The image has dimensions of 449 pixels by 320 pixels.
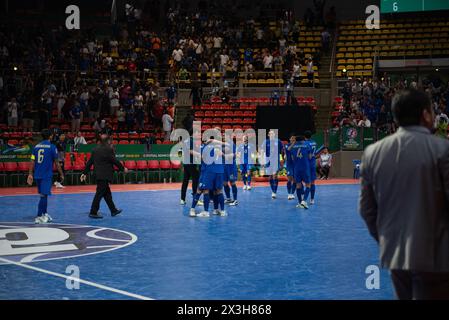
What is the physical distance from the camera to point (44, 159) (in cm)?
1274

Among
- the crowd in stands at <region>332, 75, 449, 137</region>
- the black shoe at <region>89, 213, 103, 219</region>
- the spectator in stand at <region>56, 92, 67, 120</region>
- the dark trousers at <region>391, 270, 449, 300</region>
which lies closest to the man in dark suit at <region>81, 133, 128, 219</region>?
the black shoe at <region>89, 213, 103, 219</region>

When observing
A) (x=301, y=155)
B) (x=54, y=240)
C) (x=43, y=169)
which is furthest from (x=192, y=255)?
(x=301, y=155)

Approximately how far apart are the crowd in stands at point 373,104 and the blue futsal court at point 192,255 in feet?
40.4

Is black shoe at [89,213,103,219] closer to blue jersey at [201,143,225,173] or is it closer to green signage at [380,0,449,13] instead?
blue jersey at [201,143,225,173]

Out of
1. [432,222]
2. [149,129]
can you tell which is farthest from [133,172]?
[432,222]

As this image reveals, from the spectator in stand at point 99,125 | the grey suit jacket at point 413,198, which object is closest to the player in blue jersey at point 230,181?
the spectator in stand at point 99,125

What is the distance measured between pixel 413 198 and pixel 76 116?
78.8 feet

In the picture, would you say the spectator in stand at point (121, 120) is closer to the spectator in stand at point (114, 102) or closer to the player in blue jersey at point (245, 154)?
the spectator in stand at point (114, 102)

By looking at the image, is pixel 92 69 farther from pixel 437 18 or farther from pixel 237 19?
pixel 437 18

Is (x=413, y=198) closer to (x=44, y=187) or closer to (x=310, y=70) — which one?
(x=44, y=187)

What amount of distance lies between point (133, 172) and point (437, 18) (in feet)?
67.4

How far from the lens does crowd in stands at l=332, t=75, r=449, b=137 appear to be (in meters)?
27.1

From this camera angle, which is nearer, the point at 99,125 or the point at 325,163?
the point at 325,163
